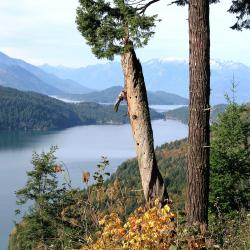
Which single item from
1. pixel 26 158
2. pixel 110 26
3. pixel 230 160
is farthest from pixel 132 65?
pixel 26 158

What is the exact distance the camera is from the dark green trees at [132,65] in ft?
20.4

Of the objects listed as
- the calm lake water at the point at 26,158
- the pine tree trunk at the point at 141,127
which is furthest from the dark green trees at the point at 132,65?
the calm lake water at the point at 26,158

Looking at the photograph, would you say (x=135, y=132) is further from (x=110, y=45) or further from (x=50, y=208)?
(x=50, y=208)

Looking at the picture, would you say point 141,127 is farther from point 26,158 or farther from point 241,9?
point 26,158

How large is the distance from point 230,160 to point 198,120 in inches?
459

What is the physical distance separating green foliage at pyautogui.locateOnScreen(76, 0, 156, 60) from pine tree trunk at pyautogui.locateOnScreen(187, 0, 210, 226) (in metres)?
0.69

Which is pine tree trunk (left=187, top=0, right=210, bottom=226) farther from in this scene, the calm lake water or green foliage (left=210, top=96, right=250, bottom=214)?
the calm lake water

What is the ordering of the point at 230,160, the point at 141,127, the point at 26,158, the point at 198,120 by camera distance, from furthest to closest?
the point at 26,158 < the point at 230,160 < the point at 141,127 < the point at 198,120

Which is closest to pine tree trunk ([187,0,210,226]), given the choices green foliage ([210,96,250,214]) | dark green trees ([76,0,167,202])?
dark green trees ([76,0,167,202])

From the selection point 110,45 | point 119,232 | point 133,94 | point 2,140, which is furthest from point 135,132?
point 2,140

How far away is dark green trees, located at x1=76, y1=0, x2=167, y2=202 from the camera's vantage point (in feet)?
20.4

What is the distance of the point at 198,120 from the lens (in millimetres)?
5672

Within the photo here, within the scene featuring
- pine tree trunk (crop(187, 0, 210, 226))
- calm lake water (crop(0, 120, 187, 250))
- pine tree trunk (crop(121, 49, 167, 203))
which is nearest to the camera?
pine tree trunk (crop(187, 0, 210, 226))

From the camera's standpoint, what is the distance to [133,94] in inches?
251
